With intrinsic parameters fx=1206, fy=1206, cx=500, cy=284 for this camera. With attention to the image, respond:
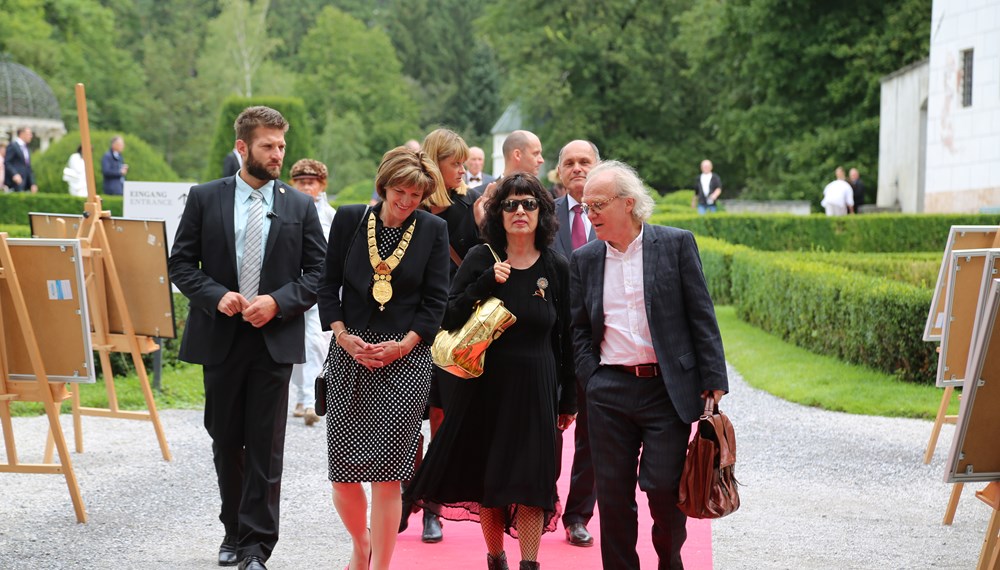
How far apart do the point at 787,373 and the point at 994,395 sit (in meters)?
7.38

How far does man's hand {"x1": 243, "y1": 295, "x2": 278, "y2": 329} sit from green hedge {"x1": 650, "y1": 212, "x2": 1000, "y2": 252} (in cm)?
1933

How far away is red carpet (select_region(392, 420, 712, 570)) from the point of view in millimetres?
5945

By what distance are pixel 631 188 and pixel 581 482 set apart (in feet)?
6.54

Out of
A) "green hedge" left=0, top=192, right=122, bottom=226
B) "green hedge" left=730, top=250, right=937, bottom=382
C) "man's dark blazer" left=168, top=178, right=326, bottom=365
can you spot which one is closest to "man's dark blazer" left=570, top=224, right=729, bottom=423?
"man's dark blazer" left=168, top=178, right=326, bottom=365

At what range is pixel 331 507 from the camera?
23.6 feet

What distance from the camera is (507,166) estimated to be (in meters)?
7.07

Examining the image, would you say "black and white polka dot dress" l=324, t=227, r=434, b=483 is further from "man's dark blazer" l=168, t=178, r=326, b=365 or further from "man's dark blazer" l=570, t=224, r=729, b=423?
"man's dark blazer" l=570, t=224, r=729, b=423

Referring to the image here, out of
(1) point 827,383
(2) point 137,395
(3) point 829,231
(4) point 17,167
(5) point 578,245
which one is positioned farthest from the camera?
(4) point 17,167

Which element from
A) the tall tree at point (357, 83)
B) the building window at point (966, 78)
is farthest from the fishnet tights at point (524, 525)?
the tall tree at point (357, 83)

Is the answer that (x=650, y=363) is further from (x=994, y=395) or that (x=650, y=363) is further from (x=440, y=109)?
(x=440, y=109)

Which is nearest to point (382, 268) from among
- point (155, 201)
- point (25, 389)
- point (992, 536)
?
point (25, 389)

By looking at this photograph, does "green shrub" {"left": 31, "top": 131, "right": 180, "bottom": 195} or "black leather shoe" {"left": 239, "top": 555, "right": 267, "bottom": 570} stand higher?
"green shrub" {"left": 31, "top": 131, "right": 180, "bottom": 195}

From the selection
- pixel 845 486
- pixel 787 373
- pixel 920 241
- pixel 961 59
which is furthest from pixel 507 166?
pixel 961 59

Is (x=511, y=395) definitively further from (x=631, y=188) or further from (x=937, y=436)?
(x=937, y=436)
